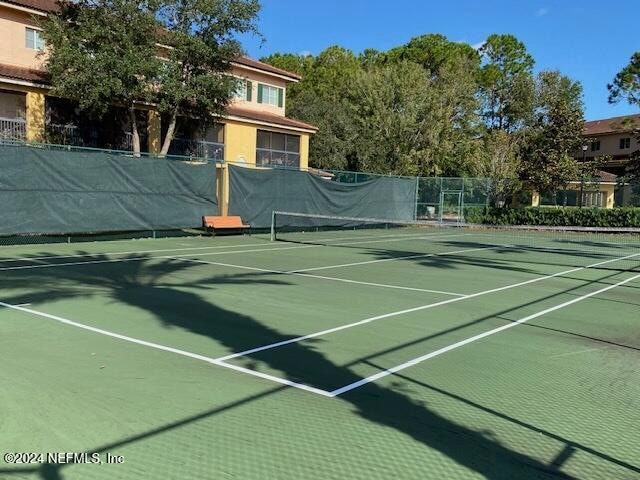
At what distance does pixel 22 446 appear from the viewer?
3.75m

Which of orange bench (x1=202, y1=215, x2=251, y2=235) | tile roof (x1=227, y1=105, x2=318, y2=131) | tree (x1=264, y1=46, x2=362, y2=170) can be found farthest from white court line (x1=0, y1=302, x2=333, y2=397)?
tree (x1=264, y1=46, x2=362, y2=170)

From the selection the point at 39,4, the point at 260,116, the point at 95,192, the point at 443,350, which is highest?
the point at 39,4

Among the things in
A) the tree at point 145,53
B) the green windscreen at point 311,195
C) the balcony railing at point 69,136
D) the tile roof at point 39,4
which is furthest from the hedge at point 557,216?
the tile roof at point 39,4

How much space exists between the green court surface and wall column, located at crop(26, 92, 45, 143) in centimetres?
1499

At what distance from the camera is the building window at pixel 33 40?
2577 cm

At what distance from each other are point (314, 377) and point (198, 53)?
21.8 m

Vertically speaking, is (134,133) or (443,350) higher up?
(134,133)

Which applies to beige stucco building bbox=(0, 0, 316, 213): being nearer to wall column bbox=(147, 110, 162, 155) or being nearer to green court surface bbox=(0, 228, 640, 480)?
wall column bbox=(147, 110, 162, 155)

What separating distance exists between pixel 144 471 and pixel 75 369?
7.30 feet

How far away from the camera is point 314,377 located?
538 cm

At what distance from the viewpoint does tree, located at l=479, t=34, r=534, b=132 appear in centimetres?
5750

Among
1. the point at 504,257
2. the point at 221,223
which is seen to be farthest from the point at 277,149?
the point at 504,257

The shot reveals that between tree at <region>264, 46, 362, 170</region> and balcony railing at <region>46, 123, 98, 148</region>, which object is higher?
tree at <region>264, 46, 362, 170</region>

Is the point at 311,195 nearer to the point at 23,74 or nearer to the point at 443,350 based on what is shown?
the point at 23,74
